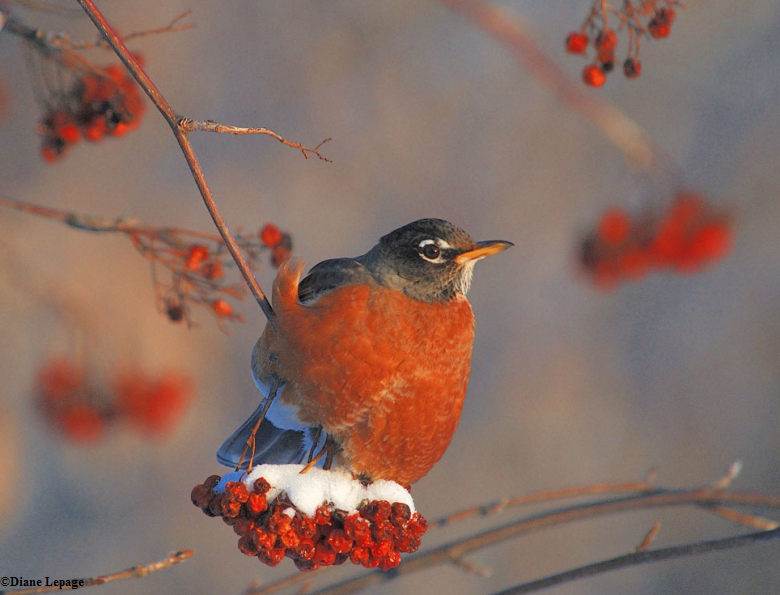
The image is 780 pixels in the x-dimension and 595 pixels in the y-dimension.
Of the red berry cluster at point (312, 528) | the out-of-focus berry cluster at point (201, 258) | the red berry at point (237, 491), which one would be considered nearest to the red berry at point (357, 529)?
the red berry cluster at point (312, 528)

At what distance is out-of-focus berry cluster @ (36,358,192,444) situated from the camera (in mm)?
3529

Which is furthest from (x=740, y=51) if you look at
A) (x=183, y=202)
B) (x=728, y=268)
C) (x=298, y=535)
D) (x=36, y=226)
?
(x=298, y=535)

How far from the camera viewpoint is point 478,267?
795cm

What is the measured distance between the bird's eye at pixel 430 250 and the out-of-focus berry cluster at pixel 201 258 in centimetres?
45

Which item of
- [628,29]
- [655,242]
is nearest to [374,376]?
[628,29]

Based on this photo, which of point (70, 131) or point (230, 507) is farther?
point (70, 131)

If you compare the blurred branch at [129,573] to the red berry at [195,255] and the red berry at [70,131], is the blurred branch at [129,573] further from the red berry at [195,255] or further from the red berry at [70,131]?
the red berry at [70,131]

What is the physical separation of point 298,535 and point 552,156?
670cm

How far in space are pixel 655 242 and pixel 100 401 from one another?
263 centimetres

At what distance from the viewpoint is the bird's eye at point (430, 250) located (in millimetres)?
2688

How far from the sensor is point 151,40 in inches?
269

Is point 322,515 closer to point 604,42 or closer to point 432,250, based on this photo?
point 432,250

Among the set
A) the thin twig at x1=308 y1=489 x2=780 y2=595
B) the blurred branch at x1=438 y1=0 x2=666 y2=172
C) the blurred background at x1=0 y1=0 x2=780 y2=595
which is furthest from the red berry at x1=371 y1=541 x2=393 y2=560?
the blurred background at x1=0 y1=0 x2=780 y2=595

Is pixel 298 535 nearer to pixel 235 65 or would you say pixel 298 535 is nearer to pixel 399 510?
pixel 399 510
